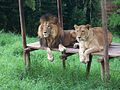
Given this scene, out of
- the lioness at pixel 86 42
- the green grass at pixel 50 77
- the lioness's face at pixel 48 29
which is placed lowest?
the green grass at pixel 50 77

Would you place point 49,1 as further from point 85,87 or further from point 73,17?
point 85,87

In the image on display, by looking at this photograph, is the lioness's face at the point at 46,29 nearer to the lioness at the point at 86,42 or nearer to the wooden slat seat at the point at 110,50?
the wooden slat seat at the point at 110,50

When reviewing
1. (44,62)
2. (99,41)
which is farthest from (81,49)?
(44,62)

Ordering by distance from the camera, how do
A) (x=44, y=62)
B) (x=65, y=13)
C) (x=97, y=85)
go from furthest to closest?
1. (x=65, y=13)
2. (x=44, y=62)
3. (x=97, y=85)

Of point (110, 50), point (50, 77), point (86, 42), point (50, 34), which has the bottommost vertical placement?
point (50, 77)

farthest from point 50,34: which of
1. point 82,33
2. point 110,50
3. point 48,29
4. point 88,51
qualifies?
point 110,50

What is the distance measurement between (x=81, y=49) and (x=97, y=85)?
0.63 metres

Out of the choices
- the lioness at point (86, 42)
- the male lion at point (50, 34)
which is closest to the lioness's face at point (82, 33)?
the lioness at point (86, 42)

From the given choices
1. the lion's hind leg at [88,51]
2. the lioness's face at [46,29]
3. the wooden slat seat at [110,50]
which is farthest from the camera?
the lioness's face at [46,29]

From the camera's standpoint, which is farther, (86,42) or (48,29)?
(48,29)

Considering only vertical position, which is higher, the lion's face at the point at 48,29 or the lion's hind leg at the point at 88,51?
the lion's face at the point at 48,29

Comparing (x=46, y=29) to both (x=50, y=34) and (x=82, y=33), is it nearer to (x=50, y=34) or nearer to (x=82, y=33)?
(x=50, y=34)

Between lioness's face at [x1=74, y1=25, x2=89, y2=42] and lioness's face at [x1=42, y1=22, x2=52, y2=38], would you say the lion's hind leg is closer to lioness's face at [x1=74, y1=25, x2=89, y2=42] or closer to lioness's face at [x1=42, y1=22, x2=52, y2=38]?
lioness's face at [x1=74, y1=25, x2=89, y2=42]

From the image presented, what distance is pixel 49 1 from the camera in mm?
13445
